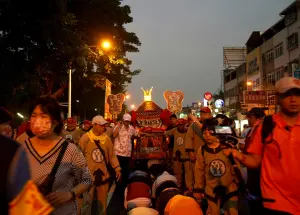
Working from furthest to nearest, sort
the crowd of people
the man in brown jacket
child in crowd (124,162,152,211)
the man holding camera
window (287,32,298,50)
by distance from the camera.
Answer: window (287,32,298,50)
the man in brown jacket
child in crowd (124,162,152,211)
the man holding camera
the crowd of people

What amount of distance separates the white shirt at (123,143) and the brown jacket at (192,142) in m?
2.18

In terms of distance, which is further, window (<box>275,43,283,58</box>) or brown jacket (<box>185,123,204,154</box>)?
window (<box>275,43,283,58</box>)

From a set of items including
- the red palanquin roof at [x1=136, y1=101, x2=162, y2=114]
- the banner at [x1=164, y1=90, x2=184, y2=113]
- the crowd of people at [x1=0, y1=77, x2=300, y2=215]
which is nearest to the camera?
the crowd of people at [x1=0, y1=77, x2=300, y2=215]

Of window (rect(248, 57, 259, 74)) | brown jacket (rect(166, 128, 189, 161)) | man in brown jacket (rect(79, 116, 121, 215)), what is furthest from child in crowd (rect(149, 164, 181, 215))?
window (rect(248, 57, 259, 74))

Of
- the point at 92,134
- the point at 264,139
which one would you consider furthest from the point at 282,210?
the point at 92,134

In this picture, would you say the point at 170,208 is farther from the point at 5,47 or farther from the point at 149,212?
the point at 5,47

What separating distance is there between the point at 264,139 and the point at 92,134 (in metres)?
4.71

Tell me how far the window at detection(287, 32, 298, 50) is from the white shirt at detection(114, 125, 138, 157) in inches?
1247

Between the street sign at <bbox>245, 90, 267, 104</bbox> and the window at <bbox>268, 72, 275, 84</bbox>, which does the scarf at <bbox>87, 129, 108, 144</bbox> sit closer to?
the street sign at <bbox>245, 90, 267, 104</bbox>

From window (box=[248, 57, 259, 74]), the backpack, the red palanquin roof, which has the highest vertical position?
window (box=[248, 57, 259, 74])

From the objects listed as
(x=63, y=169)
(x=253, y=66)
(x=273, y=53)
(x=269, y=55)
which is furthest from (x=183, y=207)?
(x=253, y=66)

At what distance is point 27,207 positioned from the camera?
1.79 meters

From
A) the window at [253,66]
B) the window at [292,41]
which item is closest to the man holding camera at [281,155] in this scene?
the window at [292,41]

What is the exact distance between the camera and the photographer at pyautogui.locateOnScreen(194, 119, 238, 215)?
6.43 meters
